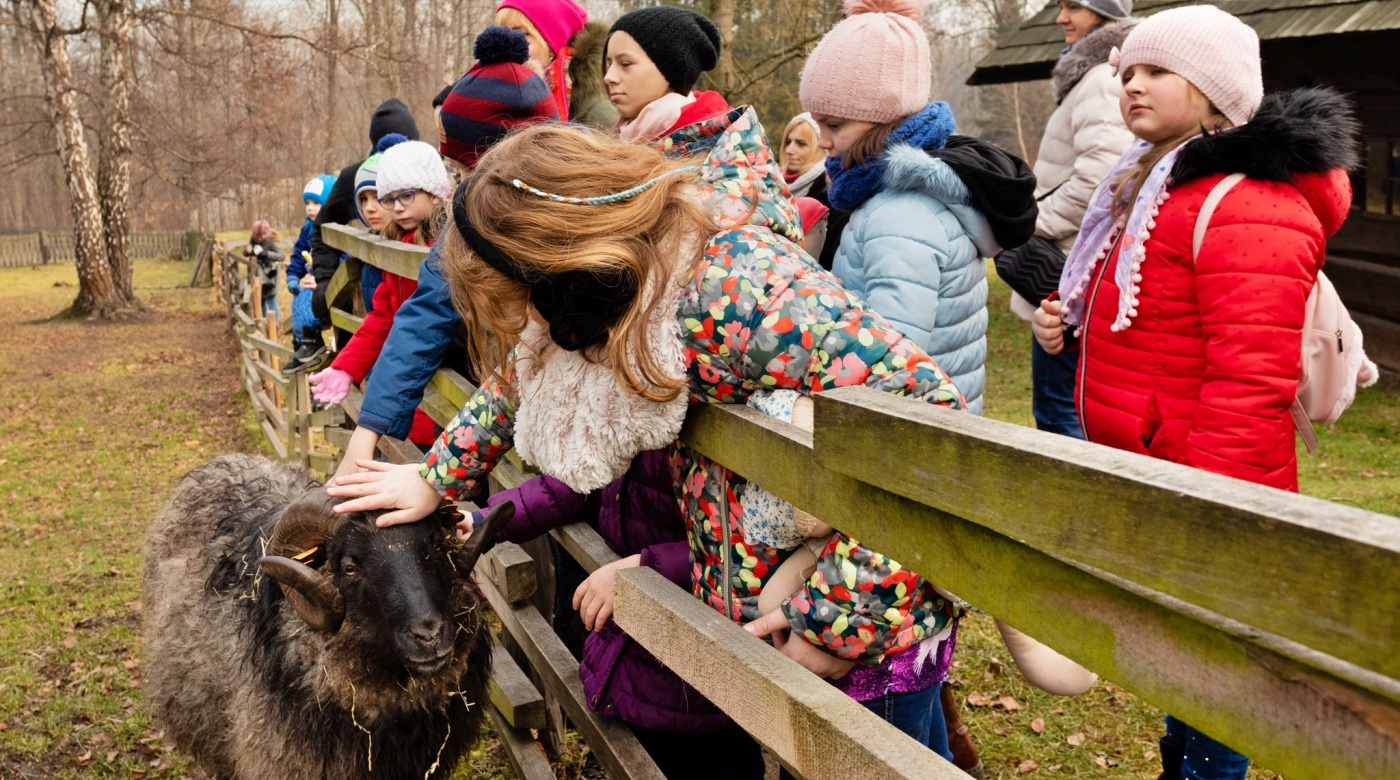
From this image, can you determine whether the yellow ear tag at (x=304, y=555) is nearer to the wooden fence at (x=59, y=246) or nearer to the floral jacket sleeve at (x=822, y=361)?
the floral jacket sleeve at (x=822, y=361)

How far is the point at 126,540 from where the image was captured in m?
8.15

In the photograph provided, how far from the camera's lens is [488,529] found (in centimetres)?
281

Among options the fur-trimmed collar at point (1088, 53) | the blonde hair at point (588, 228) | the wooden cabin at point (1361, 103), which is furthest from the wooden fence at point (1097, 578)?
the wooden cabin at point (1361, 103)

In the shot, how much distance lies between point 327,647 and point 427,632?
415mm

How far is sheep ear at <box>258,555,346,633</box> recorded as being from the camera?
2814 millimetres

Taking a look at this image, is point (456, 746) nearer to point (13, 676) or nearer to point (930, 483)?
point (930, 483)

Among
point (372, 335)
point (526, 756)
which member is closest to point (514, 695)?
point (526, 756)

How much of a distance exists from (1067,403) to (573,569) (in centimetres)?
200

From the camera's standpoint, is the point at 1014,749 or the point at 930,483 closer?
the point at 930,483

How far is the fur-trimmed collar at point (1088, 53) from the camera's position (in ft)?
15.2

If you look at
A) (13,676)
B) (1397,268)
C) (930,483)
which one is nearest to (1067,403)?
(930,483)

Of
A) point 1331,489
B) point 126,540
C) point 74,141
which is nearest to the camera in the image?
point 1331,489

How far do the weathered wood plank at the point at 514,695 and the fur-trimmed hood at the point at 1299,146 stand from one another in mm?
2553

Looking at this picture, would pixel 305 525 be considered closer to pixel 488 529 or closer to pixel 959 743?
pixel 488 529
